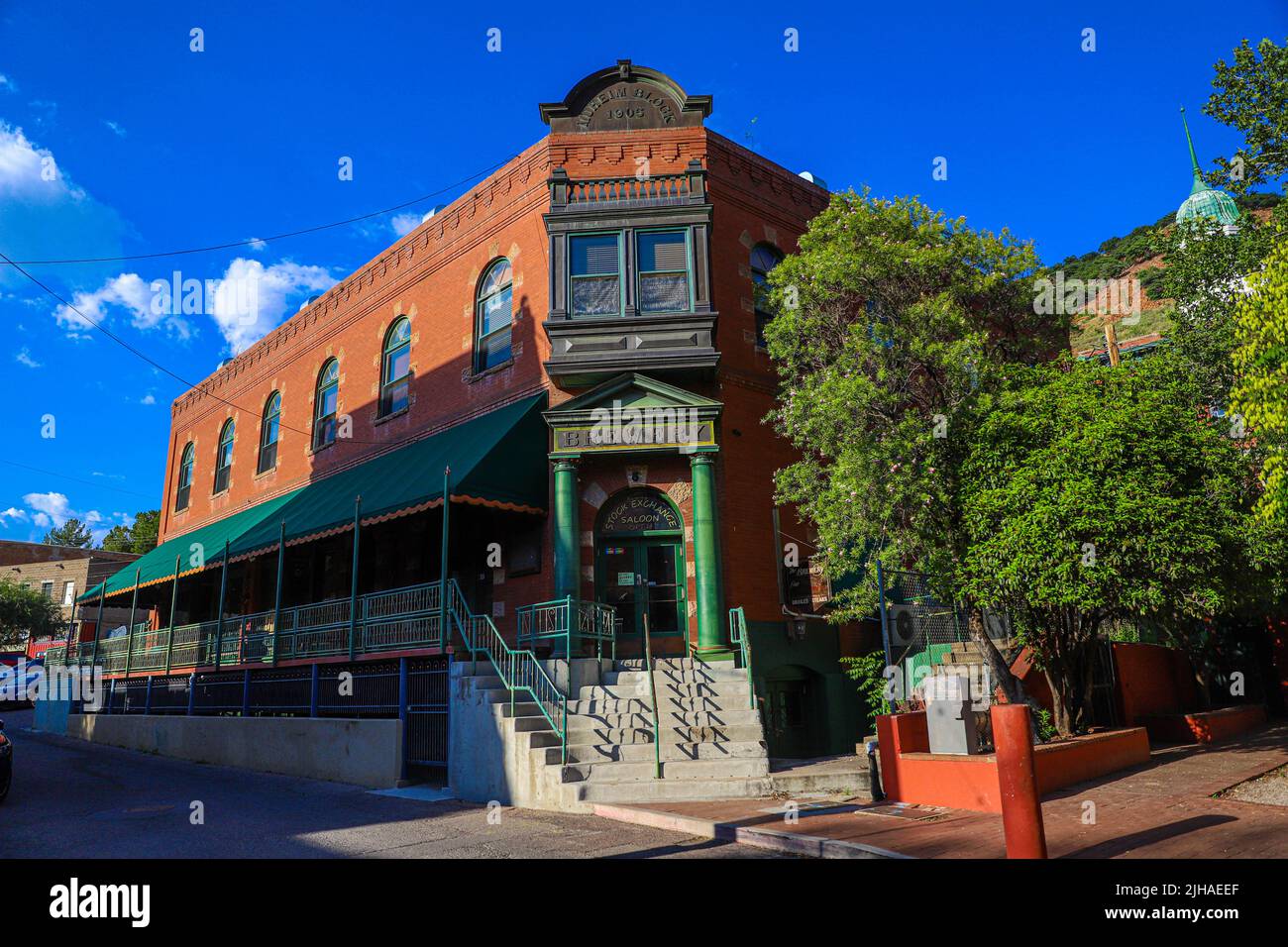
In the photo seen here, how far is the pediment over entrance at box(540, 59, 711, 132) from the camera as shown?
55.3 feet

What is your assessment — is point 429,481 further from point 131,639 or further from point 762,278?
point 131,639

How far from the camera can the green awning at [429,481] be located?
13828 mm

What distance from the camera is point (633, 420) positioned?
1455cm

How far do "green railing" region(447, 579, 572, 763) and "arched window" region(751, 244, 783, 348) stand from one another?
780 cm

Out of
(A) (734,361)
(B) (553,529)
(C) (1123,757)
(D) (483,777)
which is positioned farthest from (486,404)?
(C) (1123,757)

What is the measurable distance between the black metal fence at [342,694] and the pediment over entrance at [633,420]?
4434 millimetres

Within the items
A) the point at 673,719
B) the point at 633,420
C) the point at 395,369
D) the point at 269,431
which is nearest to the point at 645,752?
the point at 673,719

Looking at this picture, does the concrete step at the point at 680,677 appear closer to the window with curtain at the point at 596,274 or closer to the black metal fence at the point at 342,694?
the black metal fence at the point at 342,694

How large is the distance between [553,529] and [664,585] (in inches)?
86.1

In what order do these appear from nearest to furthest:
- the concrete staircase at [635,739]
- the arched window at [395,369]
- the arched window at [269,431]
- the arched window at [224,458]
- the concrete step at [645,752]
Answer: the concrete staircase at [635,739], the concrete step at [645,752], the arched window at [395,369], the arched window at [269,431], the arched window at [224,458]

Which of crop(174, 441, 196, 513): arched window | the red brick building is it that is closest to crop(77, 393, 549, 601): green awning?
the red brick building

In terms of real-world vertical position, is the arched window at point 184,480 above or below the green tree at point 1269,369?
above

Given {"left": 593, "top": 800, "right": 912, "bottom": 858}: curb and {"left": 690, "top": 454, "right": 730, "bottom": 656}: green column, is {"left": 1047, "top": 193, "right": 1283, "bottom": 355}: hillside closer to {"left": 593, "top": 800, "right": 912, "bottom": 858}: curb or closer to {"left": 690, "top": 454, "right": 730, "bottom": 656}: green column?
{"left": 690, "top": 454, "right": 730, "bottom": 656}: green column

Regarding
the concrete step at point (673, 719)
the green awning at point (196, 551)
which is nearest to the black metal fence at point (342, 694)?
the concrete step at point (673, 719)
